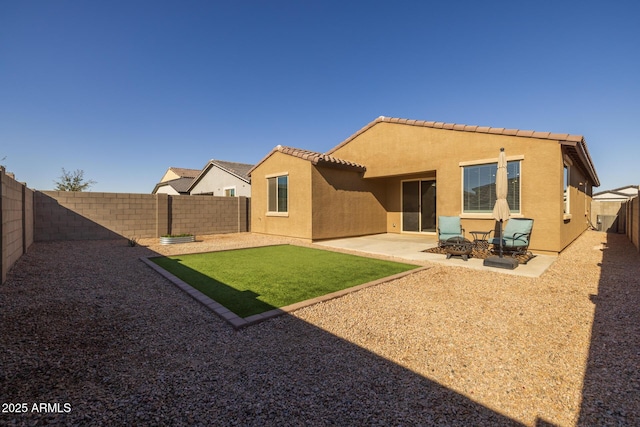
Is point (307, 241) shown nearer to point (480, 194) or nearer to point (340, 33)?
point (480, 194)

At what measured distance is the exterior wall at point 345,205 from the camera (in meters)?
12.3

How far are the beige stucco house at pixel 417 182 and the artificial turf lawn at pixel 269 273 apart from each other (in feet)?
12.6

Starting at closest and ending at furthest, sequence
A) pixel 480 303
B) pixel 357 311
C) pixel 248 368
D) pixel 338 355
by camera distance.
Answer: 1. pixel 248 368
2. pixel 338 355
3. pixel 357 311
4. pixel 480 303

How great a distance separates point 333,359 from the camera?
2.89 m

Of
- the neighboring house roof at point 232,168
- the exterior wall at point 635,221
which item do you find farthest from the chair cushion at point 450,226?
the neighboring house roof at point 232,168

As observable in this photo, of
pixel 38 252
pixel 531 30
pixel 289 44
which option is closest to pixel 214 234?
pixel 38 252

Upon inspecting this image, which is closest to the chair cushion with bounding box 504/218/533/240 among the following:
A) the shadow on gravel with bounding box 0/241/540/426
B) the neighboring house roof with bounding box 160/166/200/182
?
the shadow on gravel with bounding box 0/241/540/426

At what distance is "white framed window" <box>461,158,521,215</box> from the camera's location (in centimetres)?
939

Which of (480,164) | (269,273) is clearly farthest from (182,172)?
(480,164)

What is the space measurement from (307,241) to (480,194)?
23.6 feet

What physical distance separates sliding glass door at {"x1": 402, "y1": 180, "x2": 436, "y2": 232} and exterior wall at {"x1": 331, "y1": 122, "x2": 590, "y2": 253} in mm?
560

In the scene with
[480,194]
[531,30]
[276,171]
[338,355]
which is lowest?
[338,355]

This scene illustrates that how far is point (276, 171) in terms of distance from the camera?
1426cm

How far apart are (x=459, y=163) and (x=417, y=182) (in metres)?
3.25
